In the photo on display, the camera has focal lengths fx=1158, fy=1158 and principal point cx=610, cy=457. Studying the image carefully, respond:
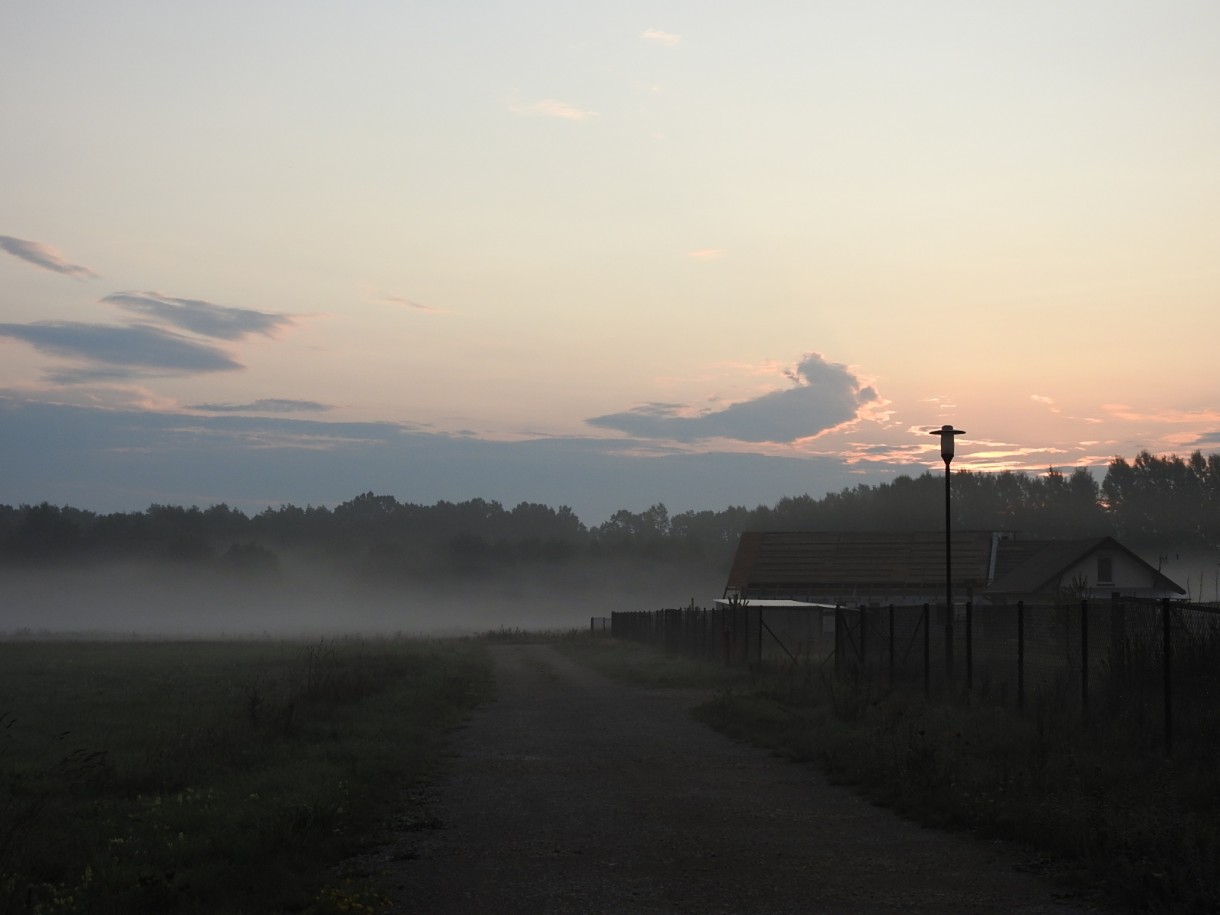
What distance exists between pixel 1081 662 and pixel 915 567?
154ft

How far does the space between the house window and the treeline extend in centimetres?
5800

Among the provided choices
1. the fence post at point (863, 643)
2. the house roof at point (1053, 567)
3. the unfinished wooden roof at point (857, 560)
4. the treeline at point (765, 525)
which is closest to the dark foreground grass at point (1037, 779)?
the fence post at point (863, 643)

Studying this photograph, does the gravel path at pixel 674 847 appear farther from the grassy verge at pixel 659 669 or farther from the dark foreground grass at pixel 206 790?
the grassy verge at pixel 659 669

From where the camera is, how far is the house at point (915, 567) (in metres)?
51.9

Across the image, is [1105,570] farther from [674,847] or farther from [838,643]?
[674,847]

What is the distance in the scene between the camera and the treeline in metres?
130

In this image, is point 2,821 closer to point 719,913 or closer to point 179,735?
point 719,913

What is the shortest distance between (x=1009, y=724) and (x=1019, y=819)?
18.1ft

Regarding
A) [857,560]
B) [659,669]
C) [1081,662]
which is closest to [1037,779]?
[1081,662]

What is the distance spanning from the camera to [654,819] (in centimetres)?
1088

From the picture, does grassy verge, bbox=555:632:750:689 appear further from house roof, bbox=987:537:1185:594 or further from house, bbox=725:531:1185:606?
house roof, bbox=987:537:1185:594

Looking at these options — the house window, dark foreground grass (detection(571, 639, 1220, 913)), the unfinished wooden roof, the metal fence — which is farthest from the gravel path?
the unfinished wooden roof

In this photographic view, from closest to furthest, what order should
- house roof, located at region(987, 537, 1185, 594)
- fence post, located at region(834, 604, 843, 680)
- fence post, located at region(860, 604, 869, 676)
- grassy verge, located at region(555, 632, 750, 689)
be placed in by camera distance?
fence post, located at region(860, 604, 869, 676) → fence post, located at region(834, 604, 843, 680) → grassy verge, located at region(555, 632, 750, 689) → house roof, located at region(987, 537, 1185, 594)

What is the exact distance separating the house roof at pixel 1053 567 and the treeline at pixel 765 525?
53954mm
